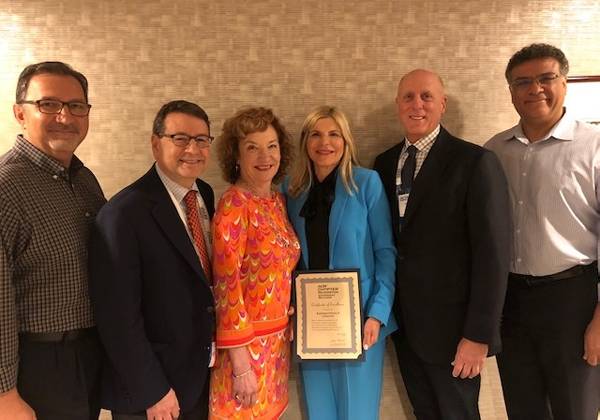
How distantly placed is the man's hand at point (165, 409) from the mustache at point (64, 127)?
101 cm

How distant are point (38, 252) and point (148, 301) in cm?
39

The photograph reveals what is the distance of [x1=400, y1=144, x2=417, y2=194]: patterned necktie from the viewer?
1.84m

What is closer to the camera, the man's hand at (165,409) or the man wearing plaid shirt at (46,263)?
the man wearing plaid shirt at (46,263)

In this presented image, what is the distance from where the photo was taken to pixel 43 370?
134 cm

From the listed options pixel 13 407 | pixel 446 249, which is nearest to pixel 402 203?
pixel 446 249

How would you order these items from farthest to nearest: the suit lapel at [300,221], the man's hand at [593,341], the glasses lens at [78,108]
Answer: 1. the suit lapel at [300,221]
2. the man's hand at [593,341]
3. the glasses lens at [78,108]

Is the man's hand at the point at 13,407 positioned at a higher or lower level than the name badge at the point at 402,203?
lower

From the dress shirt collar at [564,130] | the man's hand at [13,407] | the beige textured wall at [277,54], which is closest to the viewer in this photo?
the man's hand at [13,407]

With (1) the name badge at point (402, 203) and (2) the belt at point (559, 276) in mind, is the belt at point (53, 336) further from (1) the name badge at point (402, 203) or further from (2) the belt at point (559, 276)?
(2) the belt at point (559, 276)

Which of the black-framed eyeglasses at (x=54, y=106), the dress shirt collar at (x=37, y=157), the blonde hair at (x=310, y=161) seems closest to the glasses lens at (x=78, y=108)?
the black-framed eyeglasses at (x=54, y=106)

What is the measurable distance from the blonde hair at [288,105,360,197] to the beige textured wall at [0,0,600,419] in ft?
1.05

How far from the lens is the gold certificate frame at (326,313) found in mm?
1743

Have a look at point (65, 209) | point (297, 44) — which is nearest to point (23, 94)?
point (65, 209)

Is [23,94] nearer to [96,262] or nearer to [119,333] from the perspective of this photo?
[96,262]
